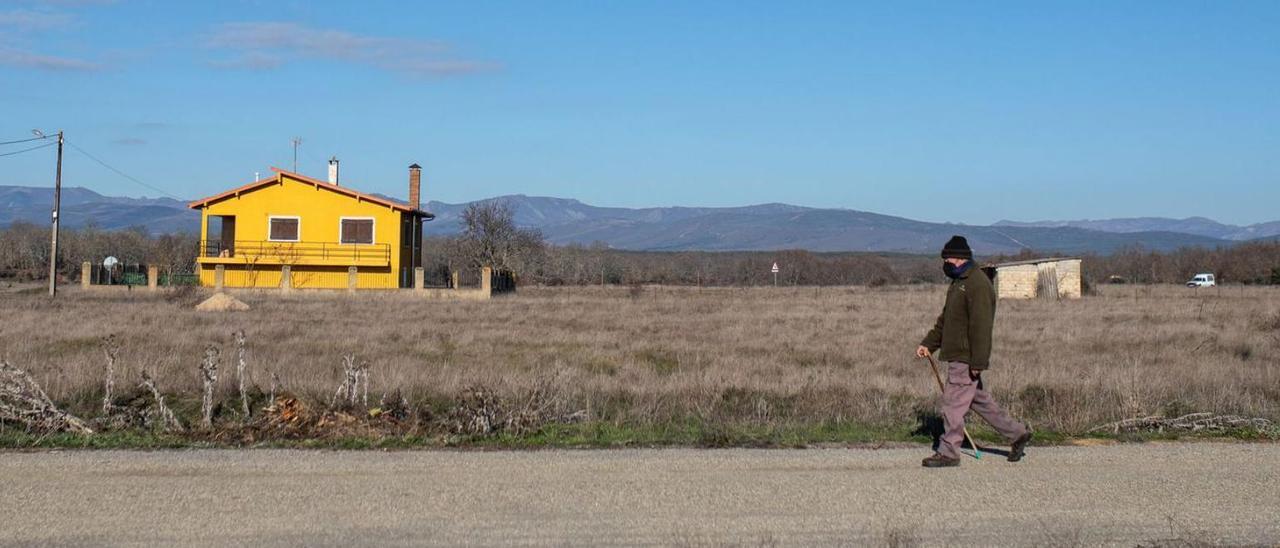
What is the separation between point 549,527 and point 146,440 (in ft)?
14.3

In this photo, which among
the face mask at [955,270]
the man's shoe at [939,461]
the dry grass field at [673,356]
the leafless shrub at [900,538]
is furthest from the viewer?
the dry grass field at [673,356]

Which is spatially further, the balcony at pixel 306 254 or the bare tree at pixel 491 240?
the bare tree at pixel 491 240

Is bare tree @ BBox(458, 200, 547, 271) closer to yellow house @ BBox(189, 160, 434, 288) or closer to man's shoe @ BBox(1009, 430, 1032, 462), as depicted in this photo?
yellow house @ BBox(189, 160, 434, 288)

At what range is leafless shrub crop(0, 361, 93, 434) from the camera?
31.2 ft

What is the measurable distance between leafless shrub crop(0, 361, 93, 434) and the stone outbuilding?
47.4 meters

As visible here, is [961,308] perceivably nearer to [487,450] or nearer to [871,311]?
[487,450]

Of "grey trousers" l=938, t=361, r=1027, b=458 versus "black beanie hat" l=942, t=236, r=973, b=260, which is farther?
"black beanie hat" l=942, t=236, r=973, b=260

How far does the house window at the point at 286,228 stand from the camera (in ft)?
162

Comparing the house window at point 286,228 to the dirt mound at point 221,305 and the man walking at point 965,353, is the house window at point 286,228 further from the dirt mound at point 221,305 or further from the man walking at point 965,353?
the man walking at point 965,353

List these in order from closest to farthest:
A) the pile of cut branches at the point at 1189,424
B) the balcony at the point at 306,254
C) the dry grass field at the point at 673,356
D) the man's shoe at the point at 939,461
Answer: the man's shoe at the point at 939,461 < the pile of cut branches at the point at 1189,424 < the dry grass field at the point at 673,356 < the balcony at the point at 306,254

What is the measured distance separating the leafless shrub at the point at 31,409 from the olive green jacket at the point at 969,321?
23.6 feet

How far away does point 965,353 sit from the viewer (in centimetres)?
869

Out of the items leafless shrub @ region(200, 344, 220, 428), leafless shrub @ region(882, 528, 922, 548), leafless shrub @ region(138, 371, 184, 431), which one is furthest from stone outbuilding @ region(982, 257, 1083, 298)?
leafless shrub @ region(882, 528, 922, 548)

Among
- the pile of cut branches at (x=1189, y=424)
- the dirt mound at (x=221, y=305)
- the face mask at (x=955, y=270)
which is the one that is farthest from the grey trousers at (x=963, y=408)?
the dirt mound at (x=221, y=305)
